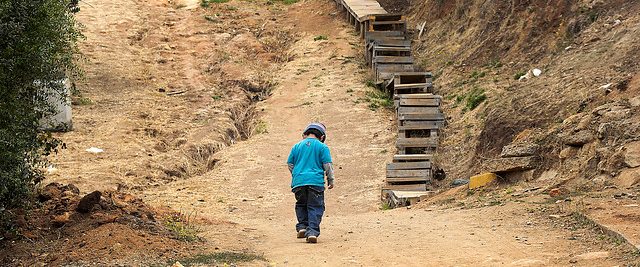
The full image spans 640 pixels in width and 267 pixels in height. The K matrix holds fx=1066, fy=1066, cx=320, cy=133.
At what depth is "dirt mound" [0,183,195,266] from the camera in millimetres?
10055

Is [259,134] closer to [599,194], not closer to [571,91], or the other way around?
[571,91]

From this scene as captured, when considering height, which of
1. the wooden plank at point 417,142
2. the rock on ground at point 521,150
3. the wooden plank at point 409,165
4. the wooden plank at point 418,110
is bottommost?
the wooden plank at point 409,165

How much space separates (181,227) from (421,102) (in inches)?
Answer: 405

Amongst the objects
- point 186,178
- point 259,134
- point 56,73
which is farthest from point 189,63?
point 56,73

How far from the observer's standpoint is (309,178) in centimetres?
1131

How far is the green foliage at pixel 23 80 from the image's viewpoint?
1059cm

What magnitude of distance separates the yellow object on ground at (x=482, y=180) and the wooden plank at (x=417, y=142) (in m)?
4.86

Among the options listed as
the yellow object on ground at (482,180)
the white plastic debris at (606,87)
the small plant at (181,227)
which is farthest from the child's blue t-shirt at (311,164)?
the white plastic debris at (606,87)

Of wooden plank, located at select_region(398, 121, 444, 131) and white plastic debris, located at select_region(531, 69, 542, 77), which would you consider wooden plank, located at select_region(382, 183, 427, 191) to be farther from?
white plastic debris, located at select_region(531, 69, 542, 77)

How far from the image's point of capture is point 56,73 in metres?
11.8

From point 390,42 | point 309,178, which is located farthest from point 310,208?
point 390,42

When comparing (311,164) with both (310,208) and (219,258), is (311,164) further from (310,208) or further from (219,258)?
(219,258)

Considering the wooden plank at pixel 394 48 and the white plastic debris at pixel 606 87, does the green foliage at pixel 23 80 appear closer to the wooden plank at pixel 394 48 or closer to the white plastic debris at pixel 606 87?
the white plastic debris at pixel 606 87

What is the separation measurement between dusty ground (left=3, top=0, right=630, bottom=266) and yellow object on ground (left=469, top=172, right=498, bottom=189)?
0.48m
